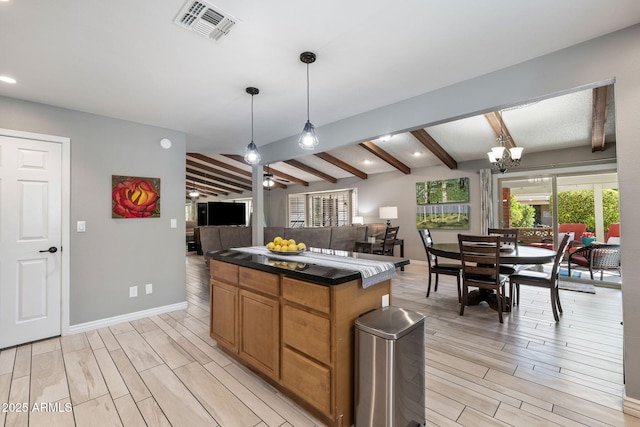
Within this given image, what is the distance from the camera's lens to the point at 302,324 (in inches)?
70.7

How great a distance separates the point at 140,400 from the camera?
1.95m

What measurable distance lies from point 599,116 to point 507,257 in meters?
2.77

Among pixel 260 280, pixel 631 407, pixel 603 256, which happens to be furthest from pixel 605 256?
pixel 260 280

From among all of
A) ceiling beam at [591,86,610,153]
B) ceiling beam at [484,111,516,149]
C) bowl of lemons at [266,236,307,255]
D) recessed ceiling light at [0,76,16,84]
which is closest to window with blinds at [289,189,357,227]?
ceiling beam at [484,111,516,149]

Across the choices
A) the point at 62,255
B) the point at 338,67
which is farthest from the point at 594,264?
the point at 62,255

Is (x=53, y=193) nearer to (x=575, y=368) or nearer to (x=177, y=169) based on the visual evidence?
(x=177, y=169)

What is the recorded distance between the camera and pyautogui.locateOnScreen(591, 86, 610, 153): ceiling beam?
359 cm

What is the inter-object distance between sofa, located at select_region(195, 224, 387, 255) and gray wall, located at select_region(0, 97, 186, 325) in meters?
2.31

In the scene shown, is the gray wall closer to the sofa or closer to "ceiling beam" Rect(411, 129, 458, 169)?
the sofa

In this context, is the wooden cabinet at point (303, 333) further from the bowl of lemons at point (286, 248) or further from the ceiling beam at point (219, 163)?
the ceiling beam at point (219, 163)

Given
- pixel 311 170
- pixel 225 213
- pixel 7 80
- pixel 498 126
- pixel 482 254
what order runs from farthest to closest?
1. pixel 225 213
2. pixel 311 170
3. pixel 498 126
4. pixel 482 254
5. pixel 7 80

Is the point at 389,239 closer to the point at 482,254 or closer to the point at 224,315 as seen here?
the point at 482,254

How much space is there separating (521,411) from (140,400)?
2.54 metres

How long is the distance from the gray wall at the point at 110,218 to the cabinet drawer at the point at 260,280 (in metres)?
2.09
